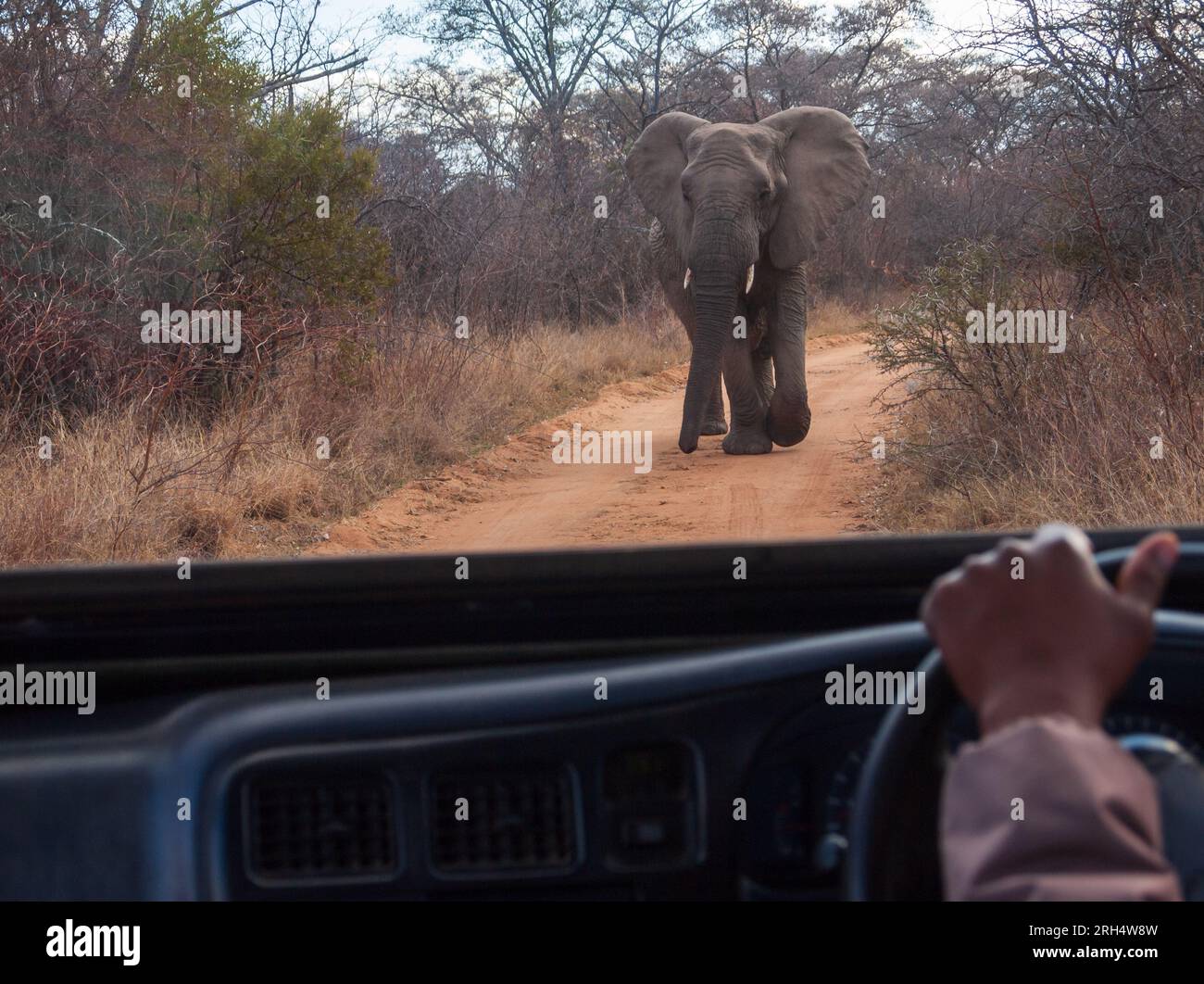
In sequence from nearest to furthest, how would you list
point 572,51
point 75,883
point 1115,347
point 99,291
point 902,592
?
point 75,883
point 902,592
point 1115,347
point 99,291
point 572,51

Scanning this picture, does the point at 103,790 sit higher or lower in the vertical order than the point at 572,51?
lower

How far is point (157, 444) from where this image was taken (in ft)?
25.3

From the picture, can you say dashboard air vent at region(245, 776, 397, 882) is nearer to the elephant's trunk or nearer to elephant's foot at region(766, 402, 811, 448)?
the elephant's trunk

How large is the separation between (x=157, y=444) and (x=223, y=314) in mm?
2195

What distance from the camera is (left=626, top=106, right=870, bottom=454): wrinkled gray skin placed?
32.0 ft

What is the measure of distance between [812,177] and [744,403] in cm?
209

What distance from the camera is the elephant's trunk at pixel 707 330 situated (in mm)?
9672

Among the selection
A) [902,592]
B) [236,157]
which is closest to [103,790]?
[902,592]

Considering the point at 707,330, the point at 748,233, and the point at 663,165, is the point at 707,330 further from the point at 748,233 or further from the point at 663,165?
the point at 663,165

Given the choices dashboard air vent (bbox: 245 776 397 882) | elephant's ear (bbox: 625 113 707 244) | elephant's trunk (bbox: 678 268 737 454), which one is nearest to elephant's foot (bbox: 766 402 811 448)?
elephant's trunk (bbox: 678 268 737 454)

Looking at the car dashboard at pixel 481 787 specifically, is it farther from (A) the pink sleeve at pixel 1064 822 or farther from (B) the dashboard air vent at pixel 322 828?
(A) the pink sleeve at pixel 1064 822
